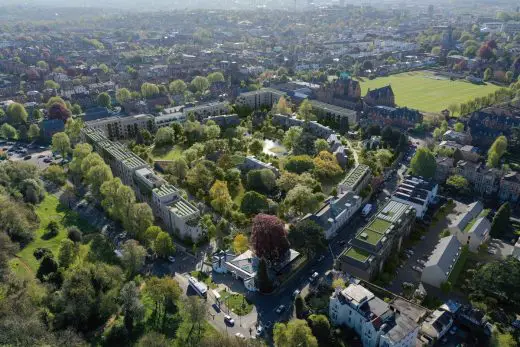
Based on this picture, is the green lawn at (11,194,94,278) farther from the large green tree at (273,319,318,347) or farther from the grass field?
the grass field

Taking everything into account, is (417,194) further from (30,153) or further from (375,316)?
(30,153)

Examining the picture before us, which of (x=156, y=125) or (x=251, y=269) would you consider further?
(x=156, y=125)

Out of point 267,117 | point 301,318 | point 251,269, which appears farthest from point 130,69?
point 301,318

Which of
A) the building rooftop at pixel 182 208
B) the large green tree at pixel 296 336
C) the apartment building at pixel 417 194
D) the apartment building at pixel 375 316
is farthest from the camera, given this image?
the apartment building at pixel 417 194

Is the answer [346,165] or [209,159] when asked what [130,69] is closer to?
[209,159]

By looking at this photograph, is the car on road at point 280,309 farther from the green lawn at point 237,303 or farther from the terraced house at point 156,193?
the terraced house at point 156,193

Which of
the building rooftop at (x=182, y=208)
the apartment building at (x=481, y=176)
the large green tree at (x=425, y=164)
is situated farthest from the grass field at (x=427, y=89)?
the building rooftop at (x=182, y=208)

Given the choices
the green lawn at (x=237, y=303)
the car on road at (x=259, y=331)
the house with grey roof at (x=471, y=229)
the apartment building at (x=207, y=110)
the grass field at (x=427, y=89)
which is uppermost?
the house with grey roof at (x=471, y=229)
